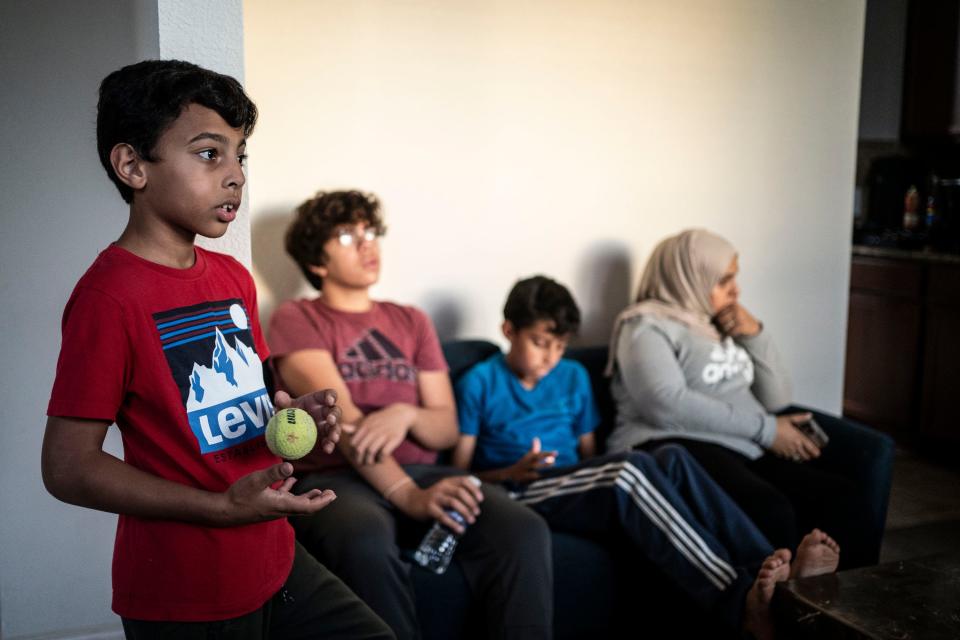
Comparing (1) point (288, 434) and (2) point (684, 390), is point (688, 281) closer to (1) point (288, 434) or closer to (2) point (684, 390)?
(2) point (684, 390)

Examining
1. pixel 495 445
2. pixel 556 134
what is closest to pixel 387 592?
pixel 495 445

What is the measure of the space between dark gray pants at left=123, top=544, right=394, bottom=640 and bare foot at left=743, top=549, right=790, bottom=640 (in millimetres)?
880

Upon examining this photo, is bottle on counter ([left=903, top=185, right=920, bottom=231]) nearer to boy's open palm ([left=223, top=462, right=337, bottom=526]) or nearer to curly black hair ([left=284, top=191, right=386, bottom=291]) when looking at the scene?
curly black hair ([left=284, top=191, right=386, bottom=291])

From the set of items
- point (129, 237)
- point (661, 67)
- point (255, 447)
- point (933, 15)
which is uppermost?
point (933, 15)

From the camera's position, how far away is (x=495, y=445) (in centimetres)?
238

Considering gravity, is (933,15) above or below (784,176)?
above

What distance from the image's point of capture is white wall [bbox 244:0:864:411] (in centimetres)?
245

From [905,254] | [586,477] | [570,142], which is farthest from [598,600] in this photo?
[905,254]

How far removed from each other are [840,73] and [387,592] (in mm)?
2499

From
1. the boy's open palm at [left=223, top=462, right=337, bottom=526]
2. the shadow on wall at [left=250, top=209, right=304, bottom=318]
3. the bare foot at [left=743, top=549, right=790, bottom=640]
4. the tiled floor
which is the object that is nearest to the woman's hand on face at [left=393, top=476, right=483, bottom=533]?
the bare foot at [left=743, top=549, right=790, bottom=640]

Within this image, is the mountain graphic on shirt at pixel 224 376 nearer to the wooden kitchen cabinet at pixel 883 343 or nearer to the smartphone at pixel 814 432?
the smartphone at pixel 814 432

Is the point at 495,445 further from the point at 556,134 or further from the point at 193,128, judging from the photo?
the point at 193,128

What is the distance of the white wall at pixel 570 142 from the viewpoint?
2.45 meters

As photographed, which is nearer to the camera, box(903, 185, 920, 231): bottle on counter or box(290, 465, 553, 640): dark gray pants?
box(290, 465, 553, 640): dark gray pants
